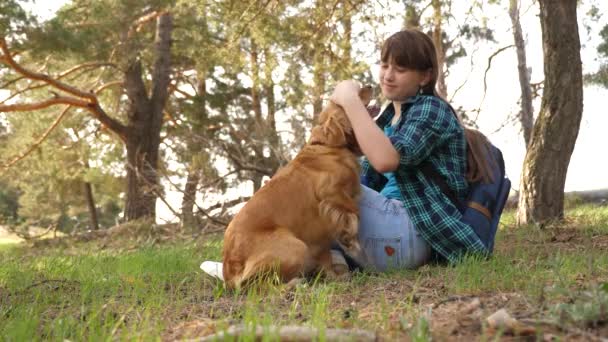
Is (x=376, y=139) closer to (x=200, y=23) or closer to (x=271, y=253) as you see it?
(x=271, y=253)

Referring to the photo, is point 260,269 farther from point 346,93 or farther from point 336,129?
point 346,93

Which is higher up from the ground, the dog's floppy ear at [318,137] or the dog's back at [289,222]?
the dog's floppy ear at [318,137]

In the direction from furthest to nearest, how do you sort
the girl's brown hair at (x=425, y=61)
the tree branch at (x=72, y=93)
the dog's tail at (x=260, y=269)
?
the tree branch at (x=72, y=93), the girl's brown hair at (x=425, y=61), the dog's tail at (x=260, y=269)

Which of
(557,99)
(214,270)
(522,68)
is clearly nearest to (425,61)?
(214,270)

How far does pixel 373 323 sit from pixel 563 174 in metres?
5.02

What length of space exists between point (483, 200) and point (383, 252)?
0.69 m

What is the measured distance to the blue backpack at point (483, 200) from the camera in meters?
3.82

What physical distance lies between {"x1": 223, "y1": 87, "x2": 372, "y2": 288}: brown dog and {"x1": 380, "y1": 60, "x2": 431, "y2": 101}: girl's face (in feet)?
0.42

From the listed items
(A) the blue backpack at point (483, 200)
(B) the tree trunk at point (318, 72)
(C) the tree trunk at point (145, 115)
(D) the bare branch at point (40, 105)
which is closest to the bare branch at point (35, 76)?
(D) the bare branch at point (40, 105)

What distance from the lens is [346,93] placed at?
3723 millimetres

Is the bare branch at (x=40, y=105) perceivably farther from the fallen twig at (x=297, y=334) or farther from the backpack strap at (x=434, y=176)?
the fallen twig at (x=297, y=334)

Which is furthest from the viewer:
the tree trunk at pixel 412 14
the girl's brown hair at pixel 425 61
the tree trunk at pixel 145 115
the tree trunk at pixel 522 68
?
the tree trunk at pixel 145 115

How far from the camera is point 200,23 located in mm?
15344

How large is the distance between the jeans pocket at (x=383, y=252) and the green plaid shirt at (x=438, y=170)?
0.18m
